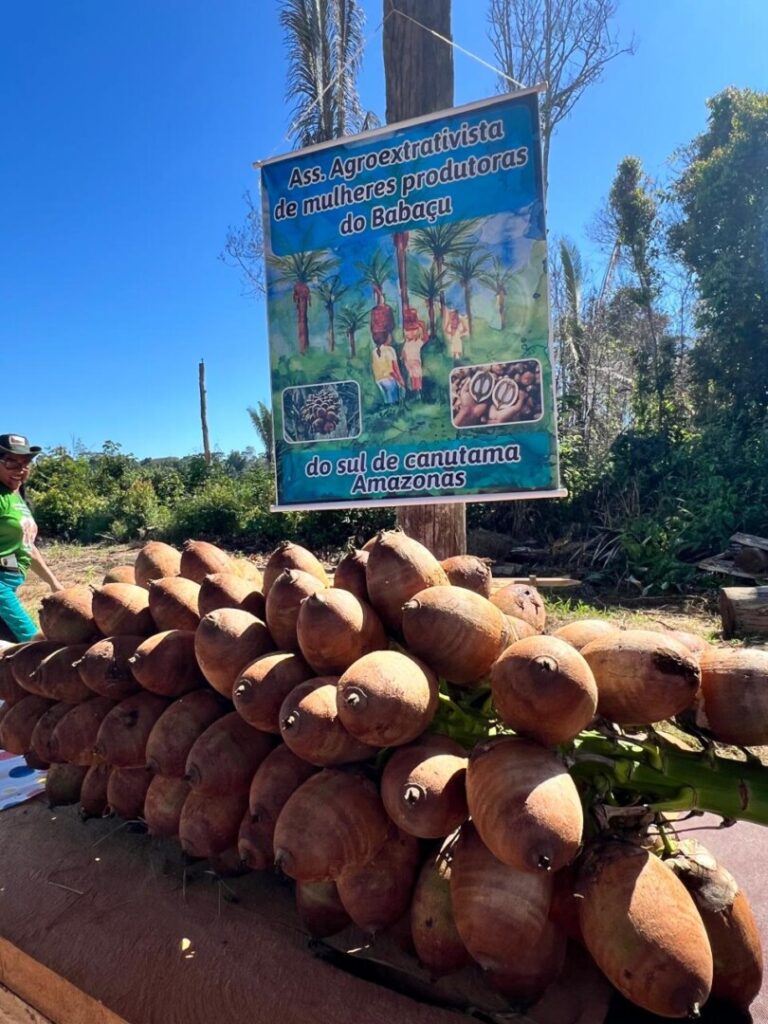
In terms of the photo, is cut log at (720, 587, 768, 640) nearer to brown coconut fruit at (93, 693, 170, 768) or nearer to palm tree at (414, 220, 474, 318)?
palm tree at (414, 220, 474, 318)

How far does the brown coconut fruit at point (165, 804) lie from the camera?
4.12ft

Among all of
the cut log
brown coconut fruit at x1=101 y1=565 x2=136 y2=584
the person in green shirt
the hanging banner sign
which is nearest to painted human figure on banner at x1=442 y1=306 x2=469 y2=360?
the hanging banner sign

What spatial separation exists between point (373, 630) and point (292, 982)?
1.72 ft

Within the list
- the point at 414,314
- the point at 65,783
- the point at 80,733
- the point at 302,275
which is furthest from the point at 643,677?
the point at 302,275

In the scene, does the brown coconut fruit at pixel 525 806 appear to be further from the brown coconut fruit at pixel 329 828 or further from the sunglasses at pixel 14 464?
the sunglasses at pixel 14 464

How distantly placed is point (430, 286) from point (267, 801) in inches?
69.9

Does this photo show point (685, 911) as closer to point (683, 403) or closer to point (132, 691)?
point (132, 691)

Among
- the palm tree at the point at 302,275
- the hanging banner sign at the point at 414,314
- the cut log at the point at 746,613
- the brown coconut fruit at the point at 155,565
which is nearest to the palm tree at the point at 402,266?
the hanging banner sign at the point at 414,314

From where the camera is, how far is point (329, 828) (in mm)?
948

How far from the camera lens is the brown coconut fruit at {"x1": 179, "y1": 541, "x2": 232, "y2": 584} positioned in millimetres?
1526

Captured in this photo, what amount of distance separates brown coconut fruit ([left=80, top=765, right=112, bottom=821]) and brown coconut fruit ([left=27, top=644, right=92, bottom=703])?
164 millimetres

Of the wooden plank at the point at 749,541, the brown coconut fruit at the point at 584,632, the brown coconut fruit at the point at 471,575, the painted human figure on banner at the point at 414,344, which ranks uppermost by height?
the painted human figure on banner at the point at 414,344

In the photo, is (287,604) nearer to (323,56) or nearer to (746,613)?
(746,613)

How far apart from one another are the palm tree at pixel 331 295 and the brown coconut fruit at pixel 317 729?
66.8 inches
